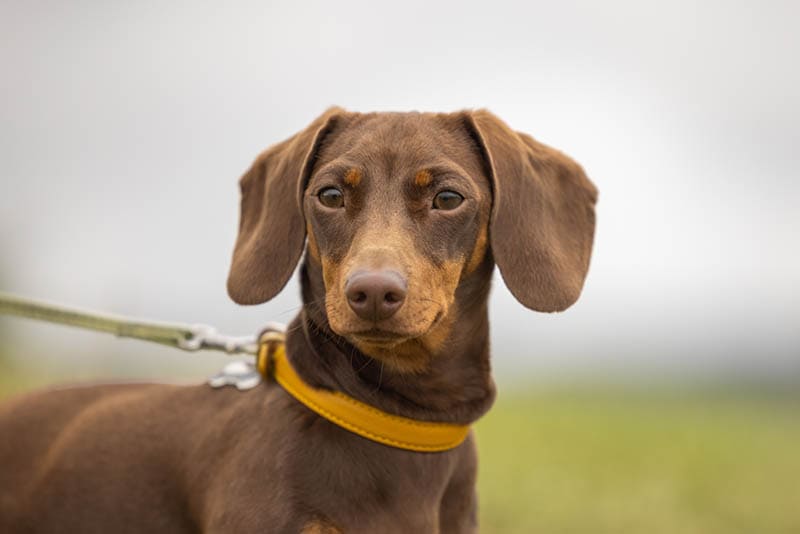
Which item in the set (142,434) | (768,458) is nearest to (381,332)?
(142,434)

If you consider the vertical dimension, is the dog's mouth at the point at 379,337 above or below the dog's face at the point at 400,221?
below

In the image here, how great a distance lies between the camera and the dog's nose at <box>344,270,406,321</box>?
10.5ft

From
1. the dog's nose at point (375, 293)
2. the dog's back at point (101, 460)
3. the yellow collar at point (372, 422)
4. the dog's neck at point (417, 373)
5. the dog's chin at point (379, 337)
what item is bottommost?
the dog's back at point (101, 460)

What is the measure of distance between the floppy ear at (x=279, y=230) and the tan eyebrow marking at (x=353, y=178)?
0.26m

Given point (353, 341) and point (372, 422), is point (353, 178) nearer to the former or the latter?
point (353, 341)

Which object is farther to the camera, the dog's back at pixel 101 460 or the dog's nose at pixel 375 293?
the dog's back at pixel 101 460

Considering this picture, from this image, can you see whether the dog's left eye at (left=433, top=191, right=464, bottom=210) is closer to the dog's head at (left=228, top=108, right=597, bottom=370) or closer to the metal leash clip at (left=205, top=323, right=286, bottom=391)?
the dog's head at (left=228, top=108, right=597, bottom=370)

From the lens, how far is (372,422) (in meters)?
3.58

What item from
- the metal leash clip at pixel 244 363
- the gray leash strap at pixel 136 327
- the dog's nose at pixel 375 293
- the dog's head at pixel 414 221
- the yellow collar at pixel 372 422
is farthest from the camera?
the gray leash strap at pixel 136 327

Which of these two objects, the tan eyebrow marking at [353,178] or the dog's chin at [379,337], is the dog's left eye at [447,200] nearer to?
the tan eyebrow marking at [353,178]

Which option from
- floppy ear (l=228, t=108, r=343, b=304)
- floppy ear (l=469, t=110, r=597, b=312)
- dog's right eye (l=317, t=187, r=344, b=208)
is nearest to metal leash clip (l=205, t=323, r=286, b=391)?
floppy ear (l=228, t=108, r=343, b=304)

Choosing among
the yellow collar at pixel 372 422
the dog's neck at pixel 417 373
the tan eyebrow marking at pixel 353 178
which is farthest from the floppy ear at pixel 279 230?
the yellow collar at pixel 372 422

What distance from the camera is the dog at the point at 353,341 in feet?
11.3

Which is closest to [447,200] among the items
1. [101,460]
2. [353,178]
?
[353,178]
